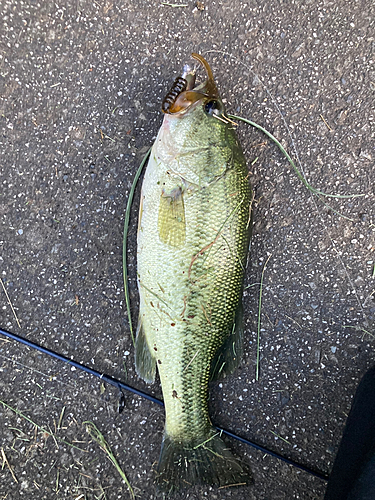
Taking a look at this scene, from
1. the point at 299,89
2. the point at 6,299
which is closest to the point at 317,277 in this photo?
the point at 299,89

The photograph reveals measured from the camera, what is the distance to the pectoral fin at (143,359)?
1.74 meters

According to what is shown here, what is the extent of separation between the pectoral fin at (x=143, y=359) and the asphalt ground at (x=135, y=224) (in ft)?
0.66

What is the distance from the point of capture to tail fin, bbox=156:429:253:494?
1698 mm

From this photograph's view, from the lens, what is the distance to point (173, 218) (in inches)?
59.9

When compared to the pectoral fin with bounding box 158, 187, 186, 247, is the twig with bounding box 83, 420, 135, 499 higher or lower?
lower

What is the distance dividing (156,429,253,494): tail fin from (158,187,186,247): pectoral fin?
41.8 inches

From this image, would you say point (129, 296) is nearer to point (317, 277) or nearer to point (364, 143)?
point (317, 277)

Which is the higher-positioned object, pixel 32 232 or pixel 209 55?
pixel 209 55

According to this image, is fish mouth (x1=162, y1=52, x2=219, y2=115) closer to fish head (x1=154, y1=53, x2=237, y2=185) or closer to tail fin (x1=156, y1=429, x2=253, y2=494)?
fish head (x1=154, y1=53, x2=237, y2=185)

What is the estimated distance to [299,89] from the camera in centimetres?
188

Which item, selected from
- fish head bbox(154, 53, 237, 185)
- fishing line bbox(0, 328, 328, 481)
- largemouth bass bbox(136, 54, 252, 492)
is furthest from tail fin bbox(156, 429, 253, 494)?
fish head bbox(154, 53, 237, 185)

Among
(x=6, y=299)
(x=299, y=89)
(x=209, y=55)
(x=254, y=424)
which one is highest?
(x=209, y=55)

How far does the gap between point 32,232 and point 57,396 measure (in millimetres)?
997

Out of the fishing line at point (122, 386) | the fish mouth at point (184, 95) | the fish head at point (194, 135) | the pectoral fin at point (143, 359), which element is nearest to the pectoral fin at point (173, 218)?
the fish head at point (194, 135)
